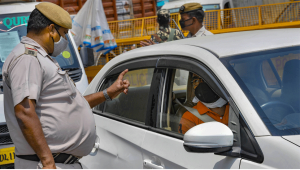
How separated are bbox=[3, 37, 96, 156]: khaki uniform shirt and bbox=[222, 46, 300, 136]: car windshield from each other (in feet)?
3.01

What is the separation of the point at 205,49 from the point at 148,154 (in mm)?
755

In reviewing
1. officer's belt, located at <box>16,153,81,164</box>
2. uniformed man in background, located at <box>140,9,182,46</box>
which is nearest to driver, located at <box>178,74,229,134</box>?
officer's belt, located at <box>16,153,81,164</box>

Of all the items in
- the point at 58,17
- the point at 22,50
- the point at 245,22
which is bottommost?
the point at 245,22

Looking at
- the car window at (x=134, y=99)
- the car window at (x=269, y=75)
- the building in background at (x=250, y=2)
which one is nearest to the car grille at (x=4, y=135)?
the car window at (x=134, y=99)

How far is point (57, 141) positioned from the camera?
1.95 m

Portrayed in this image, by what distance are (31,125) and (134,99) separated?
0.97m

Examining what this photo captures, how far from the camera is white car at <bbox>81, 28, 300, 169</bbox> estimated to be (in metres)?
1.66

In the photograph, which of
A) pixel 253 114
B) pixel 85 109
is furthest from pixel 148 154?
pixel 253 114

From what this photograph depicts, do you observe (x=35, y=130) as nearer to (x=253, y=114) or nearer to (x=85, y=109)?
(x=85, y=109)

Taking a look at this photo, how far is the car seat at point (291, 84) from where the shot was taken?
1832mm

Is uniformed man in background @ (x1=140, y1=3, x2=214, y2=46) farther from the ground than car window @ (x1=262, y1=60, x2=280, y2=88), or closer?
farther from the ground

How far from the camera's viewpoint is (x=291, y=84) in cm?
191

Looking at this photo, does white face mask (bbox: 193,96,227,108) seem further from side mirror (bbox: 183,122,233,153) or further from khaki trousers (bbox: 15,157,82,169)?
khaki trousers (bbox: 15,157,82,169)

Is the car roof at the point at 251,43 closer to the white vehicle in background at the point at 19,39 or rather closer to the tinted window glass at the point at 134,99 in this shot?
the tinted window glass at the point at 134,99
